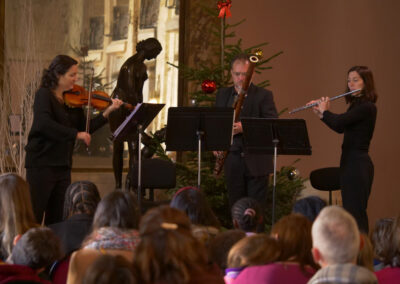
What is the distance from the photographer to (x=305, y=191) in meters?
8.04

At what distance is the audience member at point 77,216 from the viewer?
3.47 meters

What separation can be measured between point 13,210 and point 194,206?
88 centimetres

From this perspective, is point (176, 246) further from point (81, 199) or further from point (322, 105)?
point (322, 105)

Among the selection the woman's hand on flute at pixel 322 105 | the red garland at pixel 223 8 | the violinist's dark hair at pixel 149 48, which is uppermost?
the red garland at pixel 223 8

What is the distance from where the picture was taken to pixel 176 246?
2.22 metres

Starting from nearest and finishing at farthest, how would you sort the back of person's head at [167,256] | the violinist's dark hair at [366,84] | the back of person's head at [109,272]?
1. the back of person's head at [109,272]
2. the back of person's head at [167,256]
3. the violinist's dark hair at [366,84]

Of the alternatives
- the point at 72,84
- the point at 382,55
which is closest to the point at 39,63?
the point at 72,84

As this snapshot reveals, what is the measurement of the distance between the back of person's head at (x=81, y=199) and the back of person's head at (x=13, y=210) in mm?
354

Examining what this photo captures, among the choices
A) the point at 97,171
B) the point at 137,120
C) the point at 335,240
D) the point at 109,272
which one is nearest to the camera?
the point at 109,272

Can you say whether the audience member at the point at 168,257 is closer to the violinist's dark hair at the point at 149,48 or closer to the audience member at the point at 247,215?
the audience member at the point at 247,215

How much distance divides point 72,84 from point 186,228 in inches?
114

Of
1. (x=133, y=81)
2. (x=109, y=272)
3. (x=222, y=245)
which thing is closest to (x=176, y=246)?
(x=109, y=272)

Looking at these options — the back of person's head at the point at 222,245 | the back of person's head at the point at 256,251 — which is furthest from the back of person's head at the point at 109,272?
the back of person's head at the point at 222,245

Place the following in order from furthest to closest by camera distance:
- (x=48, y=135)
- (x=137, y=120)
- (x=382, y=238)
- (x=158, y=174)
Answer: (x=158, y=174) < (x=137, y=120) < (x=48, y=135) < (x=382, y=238)
